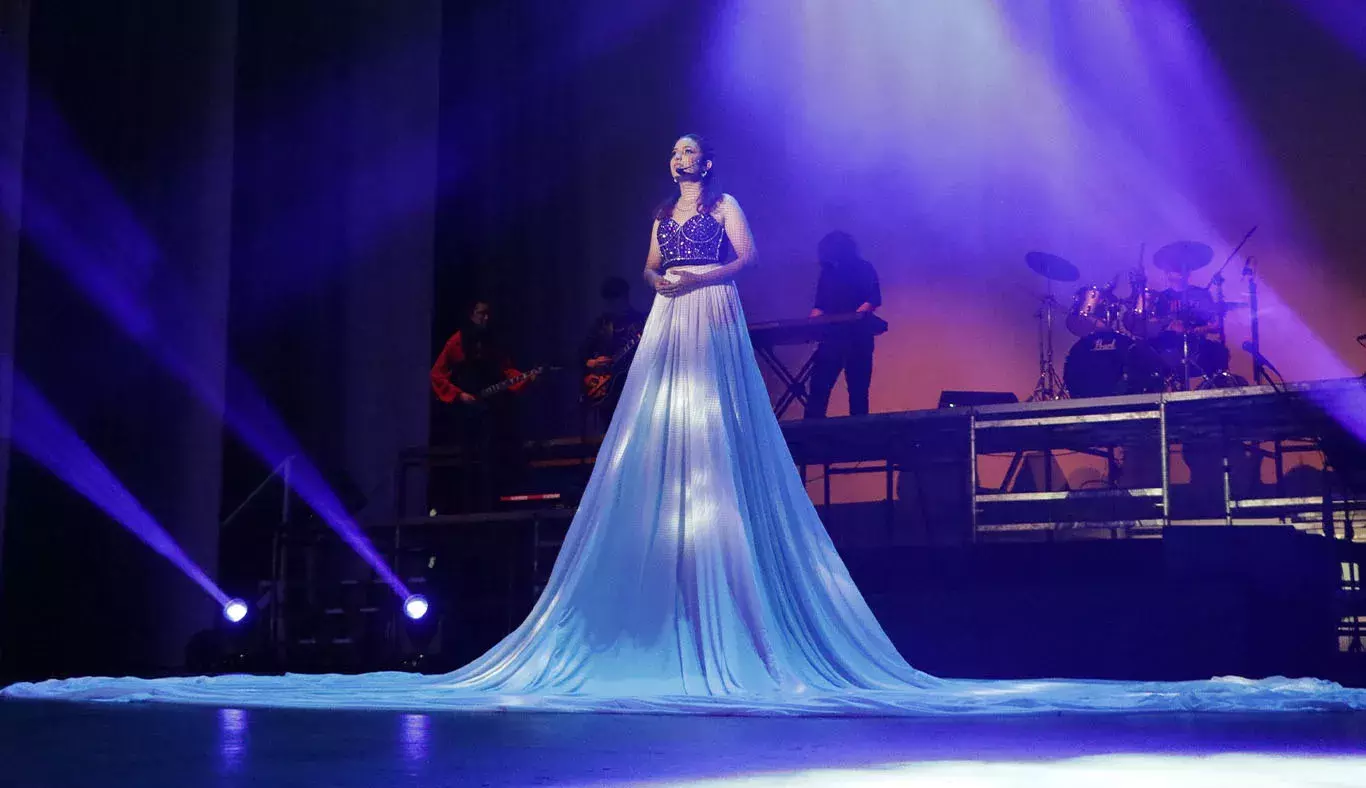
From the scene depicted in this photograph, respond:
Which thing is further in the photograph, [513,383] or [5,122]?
[513,383]

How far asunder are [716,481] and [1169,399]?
246 centimetres

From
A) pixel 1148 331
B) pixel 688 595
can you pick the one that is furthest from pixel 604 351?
pixel 688 595

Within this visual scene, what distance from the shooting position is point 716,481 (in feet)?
13.1

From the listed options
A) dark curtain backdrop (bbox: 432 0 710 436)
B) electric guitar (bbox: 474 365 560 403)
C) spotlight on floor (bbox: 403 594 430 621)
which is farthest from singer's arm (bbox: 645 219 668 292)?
dark curtain backdrop (bbox: 432 0 710 436)

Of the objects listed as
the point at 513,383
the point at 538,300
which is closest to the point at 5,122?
the point at 513,383

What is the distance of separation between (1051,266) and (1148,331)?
0.77 meters

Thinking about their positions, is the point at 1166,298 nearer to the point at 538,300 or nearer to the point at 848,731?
the point at 538,300

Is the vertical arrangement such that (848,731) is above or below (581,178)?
below

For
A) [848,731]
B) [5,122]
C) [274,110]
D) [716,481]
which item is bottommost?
[848,731]

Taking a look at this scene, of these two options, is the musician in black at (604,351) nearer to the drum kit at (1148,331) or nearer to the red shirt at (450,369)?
the red shirt at (450,369)

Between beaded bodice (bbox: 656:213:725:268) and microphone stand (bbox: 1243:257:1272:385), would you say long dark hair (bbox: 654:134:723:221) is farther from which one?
microphone stand (bbox: 1243:257:1272:385)

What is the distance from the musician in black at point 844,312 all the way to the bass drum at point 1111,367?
3.41 ft

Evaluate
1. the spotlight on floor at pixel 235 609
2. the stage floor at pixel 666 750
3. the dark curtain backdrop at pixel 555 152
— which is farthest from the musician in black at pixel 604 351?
the stage floor at pixel 666 750

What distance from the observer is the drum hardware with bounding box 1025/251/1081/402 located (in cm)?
745
